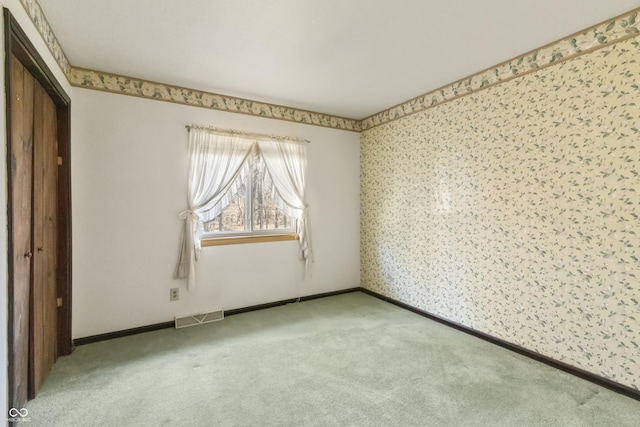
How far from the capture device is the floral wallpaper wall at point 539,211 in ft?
6.46

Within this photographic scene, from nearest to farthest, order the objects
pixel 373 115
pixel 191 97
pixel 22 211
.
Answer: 1. pixel 22 211
2. pixel 191 97
3. pixel 373 115

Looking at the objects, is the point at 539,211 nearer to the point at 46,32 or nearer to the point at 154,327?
the point at 154,327

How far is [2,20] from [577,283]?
12.0 feet

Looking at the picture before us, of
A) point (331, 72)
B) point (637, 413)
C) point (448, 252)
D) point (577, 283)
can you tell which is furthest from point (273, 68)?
point (637, 413)

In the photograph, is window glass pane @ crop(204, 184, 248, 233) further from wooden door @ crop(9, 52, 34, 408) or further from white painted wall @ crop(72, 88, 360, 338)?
wooden door @ crop(9, 52, 34, 408)

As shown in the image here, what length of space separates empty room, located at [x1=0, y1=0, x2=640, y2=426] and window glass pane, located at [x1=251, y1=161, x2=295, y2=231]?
37 millimetres

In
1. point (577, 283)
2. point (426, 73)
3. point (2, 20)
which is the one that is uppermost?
point (426, 73)

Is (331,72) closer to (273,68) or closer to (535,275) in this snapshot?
(273,68)

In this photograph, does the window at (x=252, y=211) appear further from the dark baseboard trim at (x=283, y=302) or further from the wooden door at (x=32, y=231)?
the wooden door at (x=32, y=231)

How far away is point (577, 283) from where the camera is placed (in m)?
2.17

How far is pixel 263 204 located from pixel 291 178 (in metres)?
0.47

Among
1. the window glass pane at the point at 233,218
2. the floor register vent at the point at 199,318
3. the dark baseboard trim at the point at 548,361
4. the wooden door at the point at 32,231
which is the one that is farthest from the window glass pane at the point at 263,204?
the dark baseboard trim at the point at 548,361

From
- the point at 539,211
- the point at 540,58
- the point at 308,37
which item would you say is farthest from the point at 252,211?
the point at 540,58

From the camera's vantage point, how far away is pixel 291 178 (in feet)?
12.3
